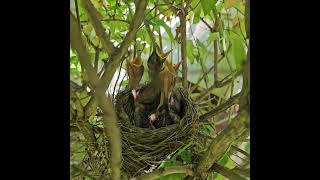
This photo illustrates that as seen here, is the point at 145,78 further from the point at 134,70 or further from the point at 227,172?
the point at 227,172

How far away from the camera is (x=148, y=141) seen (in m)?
0.90

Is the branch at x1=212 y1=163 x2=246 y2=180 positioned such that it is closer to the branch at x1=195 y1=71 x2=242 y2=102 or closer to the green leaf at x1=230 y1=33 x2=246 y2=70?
the green leaf at x1=230 y1=33 x2=246 y2=70

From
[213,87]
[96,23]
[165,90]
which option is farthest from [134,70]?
[213,87]

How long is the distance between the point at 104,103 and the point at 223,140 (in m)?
0.19

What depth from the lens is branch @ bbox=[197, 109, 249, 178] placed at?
564 millimetres

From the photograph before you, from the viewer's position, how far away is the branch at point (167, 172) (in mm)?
813

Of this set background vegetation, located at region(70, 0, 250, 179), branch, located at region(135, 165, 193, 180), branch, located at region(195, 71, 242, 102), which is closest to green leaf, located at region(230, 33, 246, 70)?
background vegetation, located at region(70, 0, 250, 179)

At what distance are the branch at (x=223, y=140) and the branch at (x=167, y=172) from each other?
0.03 metres

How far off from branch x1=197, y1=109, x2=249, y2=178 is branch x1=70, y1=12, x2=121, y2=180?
14 cm
